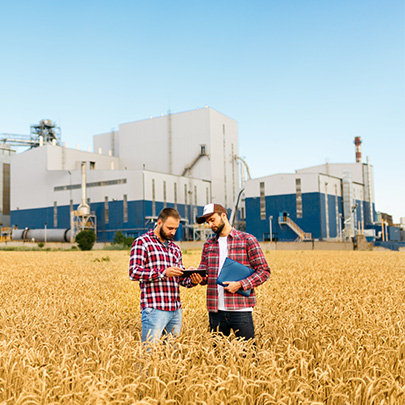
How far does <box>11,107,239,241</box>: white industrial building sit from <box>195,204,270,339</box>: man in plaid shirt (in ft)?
203

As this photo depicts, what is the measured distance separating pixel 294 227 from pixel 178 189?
19.2 meters

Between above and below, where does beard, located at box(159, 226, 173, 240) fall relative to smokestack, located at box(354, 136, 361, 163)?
below

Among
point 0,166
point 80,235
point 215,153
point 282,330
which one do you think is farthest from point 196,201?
point 282,330

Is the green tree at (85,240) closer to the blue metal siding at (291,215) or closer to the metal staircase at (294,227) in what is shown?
the blue metal siding at (291,215)

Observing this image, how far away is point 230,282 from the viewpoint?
15.9 feet

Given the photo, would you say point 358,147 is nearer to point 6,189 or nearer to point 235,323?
point 6,189

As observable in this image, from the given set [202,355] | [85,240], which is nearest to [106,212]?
[85,240]

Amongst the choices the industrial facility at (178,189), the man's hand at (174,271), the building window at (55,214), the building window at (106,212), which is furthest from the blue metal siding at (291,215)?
the man's hand at (174,271)

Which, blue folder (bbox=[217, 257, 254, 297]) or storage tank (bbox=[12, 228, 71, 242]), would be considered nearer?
blue folder (bbox=[217, 257, 254, 297])

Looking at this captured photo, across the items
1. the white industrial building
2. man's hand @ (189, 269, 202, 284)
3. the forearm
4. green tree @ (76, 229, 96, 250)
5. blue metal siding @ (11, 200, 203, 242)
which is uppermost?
the white industrial building

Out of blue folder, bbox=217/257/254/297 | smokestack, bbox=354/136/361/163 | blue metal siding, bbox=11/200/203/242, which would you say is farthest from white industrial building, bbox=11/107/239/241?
blue folder, bbox=217/257/254/297

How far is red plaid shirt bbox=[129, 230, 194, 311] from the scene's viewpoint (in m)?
4.98

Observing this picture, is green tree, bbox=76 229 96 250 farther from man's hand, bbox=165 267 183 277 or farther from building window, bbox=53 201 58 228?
man's hand, bbox=165 267 183 277

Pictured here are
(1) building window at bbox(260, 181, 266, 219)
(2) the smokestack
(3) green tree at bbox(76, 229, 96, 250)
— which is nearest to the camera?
(3) green tree at bbox(76, 229, 96, 250)
